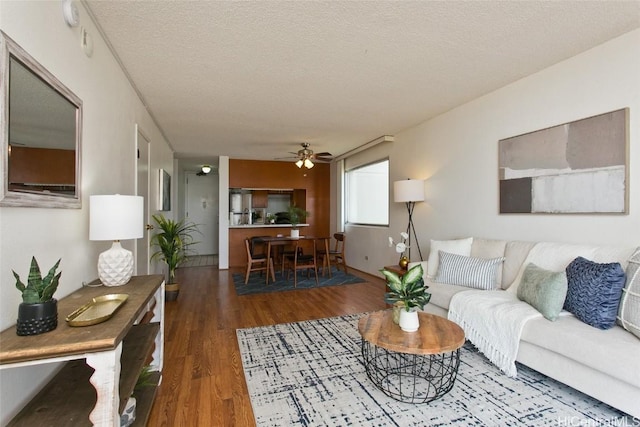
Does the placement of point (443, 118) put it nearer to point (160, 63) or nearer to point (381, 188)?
point (381, 188)

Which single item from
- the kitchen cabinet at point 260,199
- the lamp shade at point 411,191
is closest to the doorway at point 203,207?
the kitchen cabinet at point 260,199

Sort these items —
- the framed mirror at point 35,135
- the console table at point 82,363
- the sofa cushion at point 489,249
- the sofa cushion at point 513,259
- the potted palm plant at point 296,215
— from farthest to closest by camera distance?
1. the potted palm plant at point 296,215
2. the sofa cushion at point 489,249
3. the sofa cushion at point 513,259
4. the framed mirror at point 35,135
5. the console table at point 82,363

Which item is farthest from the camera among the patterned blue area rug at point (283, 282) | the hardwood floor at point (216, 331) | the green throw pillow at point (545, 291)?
the patterned blue area rug at point (283, 282)

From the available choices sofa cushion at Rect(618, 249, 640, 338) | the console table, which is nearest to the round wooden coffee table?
sofa cushion at Rect(618, 249, 640, 338)

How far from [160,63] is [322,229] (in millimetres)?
5485

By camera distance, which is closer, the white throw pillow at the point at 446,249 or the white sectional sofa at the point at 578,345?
the white sectional sofa at the point at 578,345

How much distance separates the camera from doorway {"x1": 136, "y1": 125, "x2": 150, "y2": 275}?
3.13 meters

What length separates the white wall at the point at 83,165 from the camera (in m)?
1.13

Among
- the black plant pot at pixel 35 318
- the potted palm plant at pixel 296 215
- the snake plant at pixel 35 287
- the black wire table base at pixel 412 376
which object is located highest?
the potted palm plant at pixel 296 215

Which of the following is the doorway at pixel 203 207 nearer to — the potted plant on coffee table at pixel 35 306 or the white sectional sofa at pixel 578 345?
the white sectional sofa at pixel 578 345

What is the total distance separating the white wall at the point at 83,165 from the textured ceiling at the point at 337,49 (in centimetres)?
35

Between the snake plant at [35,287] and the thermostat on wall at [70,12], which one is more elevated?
the thermostat on wall at [70,12]

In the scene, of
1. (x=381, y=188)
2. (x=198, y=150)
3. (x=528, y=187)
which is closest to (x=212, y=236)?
(x=198, y=150)

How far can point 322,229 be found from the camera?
297 inches
